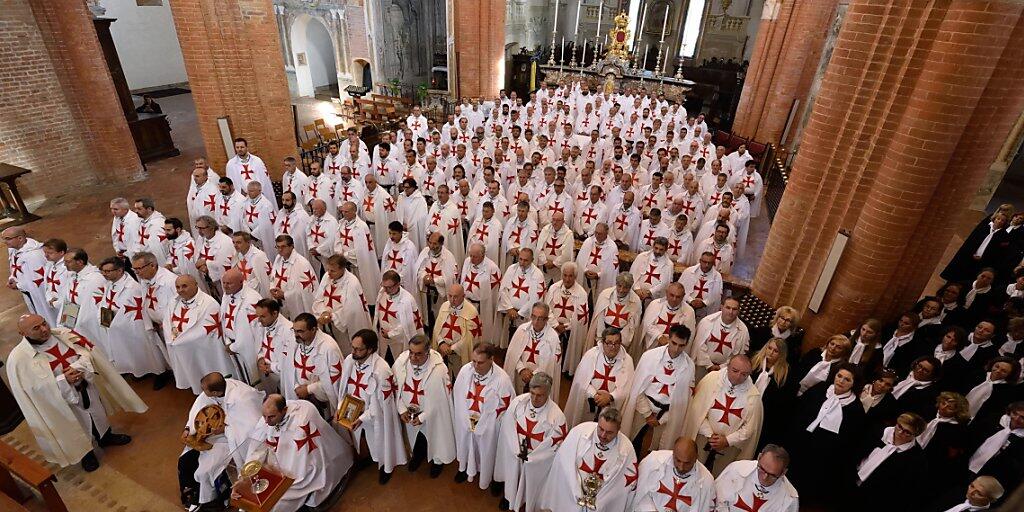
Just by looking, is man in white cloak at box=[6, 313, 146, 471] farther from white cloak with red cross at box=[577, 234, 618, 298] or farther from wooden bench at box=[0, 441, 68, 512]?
white cloak with red cross at box=[577, 234, 618, 298]

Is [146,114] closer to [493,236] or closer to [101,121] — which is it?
[101,121]

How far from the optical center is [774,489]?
399 cm

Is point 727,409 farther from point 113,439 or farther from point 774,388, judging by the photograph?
point 113,439

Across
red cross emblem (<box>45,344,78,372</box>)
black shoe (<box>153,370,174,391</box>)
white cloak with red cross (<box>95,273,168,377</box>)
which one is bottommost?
black shoe (<box>153,370,174,391</box>)

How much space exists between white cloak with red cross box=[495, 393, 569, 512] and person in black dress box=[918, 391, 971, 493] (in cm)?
343

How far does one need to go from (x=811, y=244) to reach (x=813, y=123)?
5.21 feet

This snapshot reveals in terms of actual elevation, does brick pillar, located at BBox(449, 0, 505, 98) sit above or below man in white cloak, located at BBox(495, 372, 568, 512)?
above

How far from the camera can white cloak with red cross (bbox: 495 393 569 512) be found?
4.62 meters

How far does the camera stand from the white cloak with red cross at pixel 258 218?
8.55 metres

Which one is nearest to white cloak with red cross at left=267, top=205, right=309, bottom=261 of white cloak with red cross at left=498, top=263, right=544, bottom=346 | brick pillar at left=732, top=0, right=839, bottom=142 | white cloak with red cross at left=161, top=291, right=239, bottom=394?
white cloak with red cross at left=161, top=291, right=239, bottom=394

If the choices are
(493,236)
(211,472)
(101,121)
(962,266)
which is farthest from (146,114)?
(962,266)

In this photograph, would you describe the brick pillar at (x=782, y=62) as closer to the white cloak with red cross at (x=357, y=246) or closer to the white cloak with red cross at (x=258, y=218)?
the white cloak with red cross at (x=357, y=246)

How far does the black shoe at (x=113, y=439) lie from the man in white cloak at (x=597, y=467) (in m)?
5.04

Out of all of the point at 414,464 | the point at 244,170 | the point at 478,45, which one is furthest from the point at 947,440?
the point at 478,45
